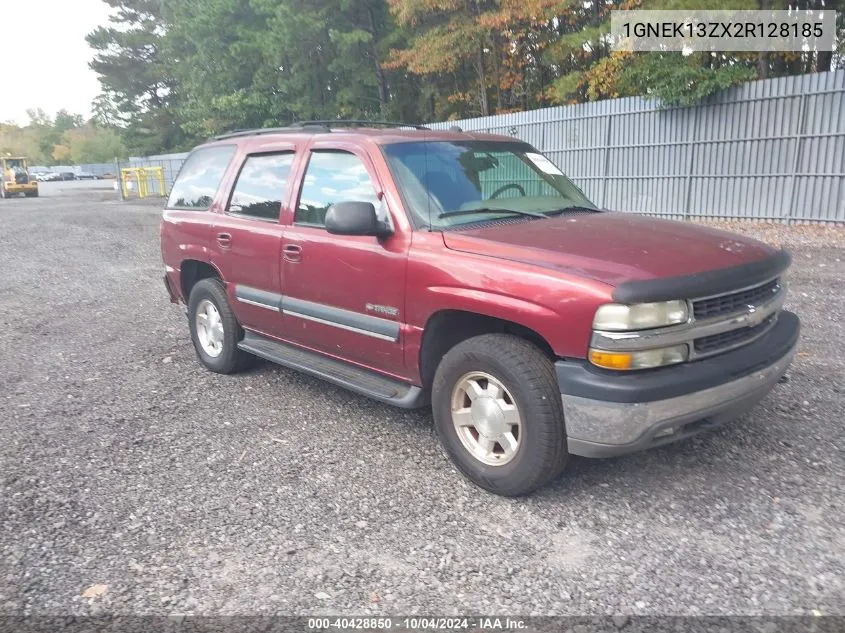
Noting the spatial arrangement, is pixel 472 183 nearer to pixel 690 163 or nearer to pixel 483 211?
pixel 483 211

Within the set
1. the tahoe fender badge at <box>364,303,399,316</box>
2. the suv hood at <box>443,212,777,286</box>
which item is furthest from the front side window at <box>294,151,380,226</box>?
the suv hood at <box>443,212,777,286</box>

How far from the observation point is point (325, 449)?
4.14 meters

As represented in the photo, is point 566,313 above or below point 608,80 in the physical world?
below

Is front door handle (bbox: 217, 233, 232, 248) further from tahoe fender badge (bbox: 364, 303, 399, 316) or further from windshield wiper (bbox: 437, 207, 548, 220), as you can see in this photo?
windshield wiper (bbox: 437, 207, 548, 220)

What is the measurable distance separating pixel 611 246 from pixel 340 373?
6.07 ft

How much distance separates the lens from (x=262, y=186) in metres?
4.97

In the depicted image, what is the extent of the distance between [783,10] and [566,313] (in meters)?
16.3

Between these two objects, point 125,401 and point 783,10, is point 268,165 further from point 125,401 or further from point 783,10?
point 783,10

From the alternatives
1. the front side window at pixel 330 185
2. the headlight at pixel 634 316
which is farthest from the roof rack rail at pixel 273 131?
the headlight at pixel 634 316

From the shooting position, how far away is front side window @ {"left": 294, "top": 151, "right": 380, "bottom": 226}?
4176mm

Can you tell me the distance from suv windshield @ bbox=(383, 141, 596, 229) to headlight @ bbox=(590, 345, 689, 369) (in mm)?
1229

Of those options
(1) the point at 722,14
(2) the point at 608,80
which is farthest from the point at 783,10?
(2) the point at 608,80

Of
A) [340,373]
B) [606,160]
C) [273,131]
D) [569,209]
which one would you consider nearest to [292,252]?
[340,373]

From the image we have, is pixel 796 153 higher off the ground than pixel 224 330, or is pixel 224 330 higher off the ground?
pixel 796 153
